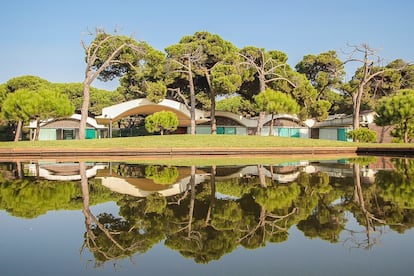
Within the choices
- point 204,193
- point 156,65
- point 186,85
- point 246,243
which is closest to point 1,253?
point 246,243

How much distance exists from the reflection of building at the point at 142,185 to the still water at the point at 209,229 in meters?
0.04

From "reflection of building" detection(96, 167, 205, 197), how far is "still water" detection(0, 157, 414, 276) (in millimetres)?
42

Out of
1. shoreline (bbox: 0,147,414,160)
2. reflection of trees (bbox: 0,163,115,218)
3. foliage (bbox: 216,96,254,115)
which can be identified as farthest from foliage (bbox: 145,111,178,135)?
reflection of trees (bbox: 0,163,115,218)

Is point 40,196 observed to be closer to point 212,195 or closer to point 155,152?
point 212,195

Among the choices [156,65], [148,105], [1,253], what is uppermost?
[156,65]

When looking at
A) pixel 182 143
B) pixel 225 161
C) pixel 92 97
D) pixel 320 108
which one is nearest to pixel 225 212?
pixel 225 161

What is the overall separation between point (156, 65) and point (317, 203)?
2791 cm

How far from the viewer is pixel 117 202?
20.5 ft

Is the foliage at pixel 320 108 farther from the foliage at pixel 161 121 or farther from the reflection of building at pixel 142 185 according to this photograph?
the reflection of building at pixel 142 185

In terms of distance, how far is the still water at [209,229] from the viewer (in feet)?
10.9

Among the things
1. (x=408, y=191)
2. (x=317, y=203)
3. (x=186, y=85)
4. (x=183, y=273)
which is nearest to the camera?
(x=183, y=273)

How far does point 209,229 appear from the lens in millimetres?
4441

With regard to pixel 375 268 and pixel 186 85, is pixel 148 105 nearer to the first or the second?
pixel 186 85

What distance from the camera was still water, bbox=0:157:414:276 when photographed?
3.33 metres
